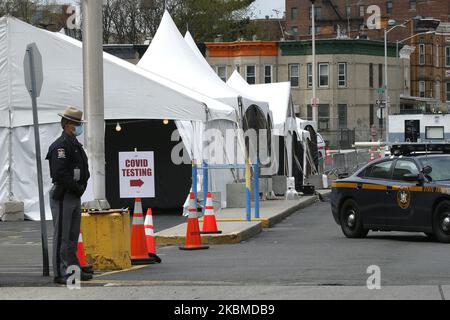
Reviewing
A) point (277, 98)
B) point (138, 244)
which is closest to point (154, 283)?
point (138, 244)

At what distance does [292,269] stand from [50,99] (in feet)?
44.9

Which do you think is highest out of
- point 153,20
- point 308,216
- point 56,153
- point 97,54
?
point 153,20

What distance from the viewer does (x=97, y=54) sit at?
15.3m

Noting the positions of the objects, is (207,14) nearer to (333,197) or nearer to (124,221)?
(333,197)

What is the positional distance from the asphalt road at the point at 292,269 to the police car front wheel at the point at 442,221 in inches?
6.5

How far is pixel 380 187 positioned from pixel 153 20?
54.9 m

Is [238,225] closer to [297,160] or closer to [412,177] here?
[412,177]

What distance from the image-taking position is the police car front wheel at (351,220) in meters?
19.1

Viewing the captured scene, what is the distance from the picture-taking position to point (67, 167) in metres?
12.3

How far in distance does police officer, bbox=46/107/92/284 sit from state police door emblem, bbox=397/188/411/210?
23.9ft

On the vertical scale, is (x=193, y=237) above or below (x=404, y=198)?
below

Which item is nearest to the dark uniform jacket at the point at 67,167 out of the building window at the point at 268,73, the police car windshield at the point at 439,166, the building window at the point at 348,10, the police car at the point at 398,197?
the police car at the point at 398,197

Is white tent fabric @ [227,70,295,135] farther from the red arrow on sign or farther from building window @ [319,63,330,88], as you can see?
building window @ [319,63,330,88]
